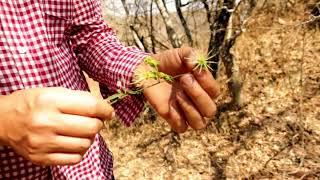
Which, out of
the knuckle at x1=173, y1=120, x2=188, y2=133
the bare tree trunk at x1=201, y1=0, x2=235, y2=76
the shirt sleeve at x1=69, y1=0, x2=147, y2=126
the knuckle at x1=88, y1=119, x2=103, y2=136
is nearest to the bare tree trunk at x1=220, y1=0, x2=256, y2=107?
the bare tree trunk at x1=201, y1=0, x2=235, y2=76

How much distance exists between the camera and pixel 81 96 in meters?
0.69

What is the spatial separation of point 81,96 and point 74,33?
50cm

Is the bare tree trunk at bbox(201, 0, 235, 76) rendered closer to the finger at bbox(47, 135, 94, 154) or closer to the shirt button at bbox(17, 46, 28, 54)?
the shirt button at bbox(17, 46, 28, 54)

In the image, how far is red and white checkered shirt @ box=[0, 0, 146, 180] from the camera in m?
0.98

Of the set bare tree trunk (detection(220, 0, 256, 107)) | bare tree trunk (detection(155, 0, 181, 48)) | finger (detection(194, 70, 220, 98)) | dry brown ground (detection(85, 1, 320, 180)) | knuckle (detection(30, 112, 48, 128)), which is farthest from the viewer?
bare tree trunk (detection(155, 0, 181, 48))

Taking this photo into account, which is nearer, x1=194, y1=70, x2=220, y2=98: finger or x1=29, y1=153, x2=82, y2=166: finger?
x1=29, y1=153, x2=82, y2=166: finger

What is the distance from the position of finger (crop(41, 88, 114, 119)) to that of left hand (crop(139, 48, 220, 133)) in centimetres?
28

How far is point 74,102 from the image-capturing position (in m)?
0.69

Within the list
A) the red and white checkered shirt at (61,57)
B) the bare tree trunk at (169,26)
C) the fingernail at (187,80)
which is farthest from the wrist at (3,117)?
the bare tree trunk at (169,26)

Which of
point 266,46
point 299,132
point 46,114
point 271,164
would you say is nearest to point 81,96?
point 46,114

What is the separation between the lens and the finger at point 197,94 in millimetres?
928

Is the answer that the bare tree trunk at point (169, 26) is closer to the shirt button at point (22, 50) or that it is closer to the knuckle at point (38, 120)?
the shirt button at point (22, 50)

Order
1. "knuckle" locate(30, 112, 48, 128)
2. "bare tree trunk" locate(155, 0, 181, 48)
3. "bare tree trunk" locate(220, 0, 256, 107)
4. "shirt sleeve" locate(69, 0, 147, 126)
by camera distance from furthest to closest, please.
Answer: "bare tree trunk" locate(155, 0, 181, 48)
"bare tree trunk" locate(220, 0, 256, 107)
"shirt sleeve" locate(69, 0, 147, 126)
"knuckle" locate(30, 112, 48, 128)

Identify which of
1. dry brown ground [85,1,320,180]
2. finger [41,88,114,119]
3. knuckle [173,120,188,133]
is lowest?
dry brown ground [85,1,320,180]
